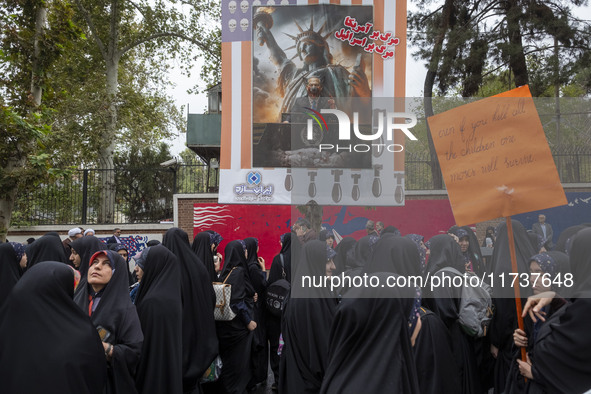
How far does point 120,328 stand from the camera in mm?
3180

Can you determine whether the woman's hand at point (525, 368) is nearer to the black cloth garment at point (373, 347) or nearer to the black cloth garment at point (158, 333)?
the black cloth garment at point (373, 347)

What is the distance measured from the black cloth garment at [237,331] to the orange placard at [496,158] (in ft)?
8.86

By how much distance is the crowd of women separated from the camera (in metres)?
2.46

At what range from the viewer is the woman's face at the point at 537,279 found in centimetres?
331

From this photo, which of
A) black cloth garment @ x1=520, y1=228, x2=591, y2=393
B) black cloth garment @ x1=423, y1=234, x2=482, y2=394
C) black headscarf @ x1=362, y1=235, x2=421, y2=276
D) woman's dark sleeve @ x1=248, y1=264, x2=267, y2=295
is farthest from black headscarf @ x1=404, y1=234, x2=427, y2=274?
woman's dark sleeve @ x1=248, y1=264, x2=267, y2=295

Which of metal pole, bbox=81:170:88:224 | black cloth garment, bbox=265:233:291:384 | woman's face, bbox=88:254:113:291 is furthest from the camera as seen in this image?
metal pole, bbox=81:170:88:224

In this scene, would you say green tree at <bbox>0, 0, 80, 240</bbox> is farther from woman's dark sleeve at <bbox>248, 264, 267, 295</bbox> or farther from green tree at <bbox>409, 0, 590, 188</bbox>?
green tree at <bbox>409, 0, 590, 188</bbox>

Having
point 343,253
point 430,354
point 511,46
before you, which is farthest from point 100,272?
point 511,46

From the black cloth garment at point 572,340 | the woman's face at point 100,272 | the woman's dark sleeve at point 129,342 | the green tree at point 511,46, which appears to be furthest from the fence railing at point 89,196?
the black cloth garment at point 572,340

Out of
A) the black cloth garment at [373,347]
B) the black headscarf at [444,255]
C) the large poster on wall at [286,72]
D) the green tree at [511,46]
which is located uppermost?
the green tree at [511,46]

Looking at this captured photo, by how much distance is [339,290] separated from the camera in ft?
13.8

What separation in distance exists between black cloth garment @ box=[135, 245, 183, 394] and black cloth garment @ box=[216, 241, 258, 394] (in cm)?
146

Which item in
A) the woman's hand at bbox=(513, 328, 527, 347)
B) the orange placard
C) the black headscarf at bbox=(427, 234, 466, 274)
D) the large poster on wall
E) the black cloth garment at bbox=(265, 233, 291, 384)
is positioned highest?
the large poster on wall

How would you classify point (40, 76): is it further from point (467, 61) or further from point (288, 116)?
point (467, 61)
